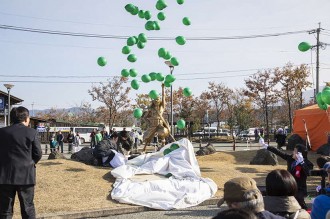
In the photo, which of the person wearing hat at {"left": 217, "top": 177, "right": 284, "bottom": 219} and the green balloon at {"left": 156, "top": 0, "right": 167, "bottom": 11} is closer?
the person wearing hat at {"left": 217, "top": 177, "right": 284, "bottom": 219}

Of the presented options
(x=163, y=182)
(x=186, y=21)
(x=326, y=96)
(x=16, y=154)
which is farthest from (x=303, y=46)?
(x=16, y=154)

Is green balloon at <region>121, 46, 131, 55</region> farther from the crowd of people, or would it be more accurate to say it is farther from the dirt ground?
the crowd of people

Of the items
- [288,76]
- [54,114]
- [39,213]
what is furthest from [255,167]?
[54,114]

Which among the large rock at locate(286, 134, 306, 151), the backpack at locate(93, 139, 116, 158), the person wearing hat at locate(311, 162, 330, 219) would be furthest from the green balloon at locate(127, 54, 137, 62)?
the large rock at locate(286, 134, 306, 151)

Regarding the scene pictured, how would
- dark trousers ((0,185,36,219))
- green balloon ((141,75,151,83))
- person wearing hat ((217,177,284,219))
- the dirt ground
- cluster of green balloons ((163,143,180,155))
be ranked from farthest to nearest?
green balloon ((141,75,151,83)) → cluster of green balloons ((163,143,180,155)) → the dirt ground → dark trousers ((0,185,36,219)) → person wearing hat ((217,177,284,219))

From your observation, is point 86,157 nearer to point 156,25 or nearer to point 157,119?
point 157,119

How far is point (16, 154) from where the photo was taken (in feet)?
15.3

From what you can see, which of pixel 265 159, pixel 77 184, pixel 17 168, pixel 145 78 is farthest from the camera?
pixel 265 159

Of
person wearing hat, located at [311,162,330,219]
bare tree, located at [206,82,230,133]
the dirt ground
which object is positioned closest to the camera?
person wearing hat, located at [311,162,330,219]

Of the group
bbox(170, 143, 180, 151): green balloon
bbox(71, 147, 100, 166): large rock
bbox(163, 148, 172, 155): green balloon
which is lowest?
bbox(71, 147, 100, 166): large rock

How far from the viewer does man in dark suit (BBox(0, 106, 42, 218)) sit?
459 centimetres

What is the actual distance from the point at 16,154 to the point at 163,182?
15.3 feet

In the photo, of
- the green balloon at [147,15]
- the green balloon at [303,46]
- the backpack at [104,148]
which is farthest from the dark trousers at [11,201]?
the green balloon at [303,46]

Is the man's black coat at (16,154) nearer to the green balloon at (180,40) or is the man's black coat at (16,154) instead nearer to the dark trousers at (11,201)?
the dark trousers at (11,201)
